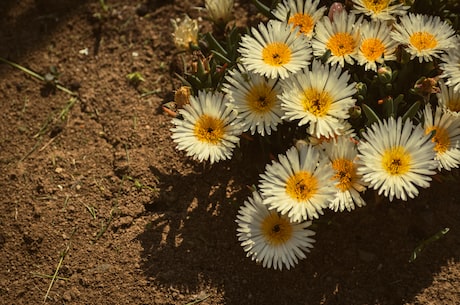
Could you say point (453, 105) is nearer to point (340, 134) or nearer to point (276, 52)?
point (340, 134)

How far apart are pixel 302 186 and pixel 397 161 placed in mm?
333

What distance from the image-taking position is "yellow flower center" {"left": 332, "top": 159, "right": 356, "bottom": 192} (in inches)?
73.5

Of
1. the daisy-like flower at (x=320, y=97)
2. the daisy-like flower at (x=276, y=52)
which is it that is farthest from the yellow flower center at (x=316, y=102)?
the daisy-like flower at (x=276, y=52)

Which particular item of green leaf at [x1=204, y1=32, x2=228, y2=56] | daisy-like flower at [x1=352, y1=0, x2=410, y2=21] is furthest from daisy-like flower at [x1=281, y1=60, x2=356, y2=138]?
green leaf at [x1=204, y1=32, x2=228, y2=56]

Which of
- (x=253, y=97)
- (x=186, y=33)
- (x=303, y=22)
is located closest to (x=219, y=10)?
(x=186, y=33)

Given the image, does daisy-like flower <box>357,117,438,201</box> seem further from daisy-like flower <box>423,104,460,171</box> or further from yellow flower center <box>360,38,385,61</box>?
yellow flower center <box>360,38,385,61</box>

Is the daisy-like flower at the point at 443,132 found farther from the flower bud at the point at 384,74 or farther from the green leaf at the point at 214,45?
the green leaf at the point at 214,45

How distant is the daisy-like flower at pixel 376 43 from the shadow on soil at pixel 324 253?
1.88ft

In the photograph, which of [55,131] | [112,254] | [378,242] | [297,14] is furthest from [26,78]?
[378,242]

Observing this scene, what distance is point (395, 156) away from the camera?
6.00 feet

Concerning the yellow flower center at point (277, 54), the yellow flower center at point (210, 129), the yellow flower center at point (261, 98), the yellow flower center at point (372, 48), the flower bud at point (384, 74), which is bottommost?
the yellow flower center at point (210, 129)

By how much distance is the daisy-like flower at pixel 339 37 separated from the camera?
6.69 ft

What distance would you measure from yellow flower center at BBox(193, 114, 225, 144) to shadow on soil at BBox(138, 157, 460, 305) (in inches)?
12.2

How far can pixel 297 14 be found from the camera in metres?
2.18
